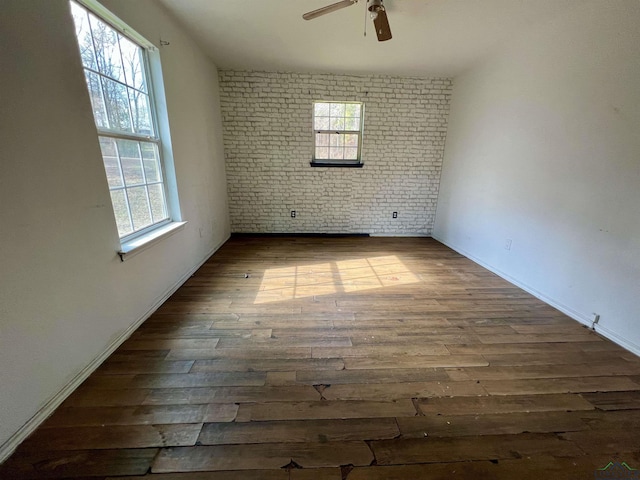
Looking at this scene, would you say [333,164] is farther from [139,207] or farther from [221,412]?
[221,412]

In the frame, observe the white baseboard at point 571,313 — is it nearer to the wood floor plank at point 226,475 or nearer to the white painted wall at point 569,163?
the white painted wall at point 569,163

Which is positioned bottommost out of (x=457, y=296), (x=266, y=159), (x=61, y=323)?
(x=457, y=296)

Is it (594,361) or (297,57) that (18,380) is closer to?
(594,361)

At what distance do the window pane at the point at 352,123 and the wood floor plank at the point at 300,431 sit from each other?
427 cm

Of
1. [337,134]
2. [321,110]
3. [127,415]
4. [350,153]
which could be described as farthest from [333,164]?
[127,415]

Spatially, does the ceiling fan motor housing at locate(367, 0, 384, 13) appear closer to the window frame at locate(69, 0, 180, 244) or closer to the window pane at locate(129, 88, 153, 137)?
the window frame at locate(69, 0, 180, 244)

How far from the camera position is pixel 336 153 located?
4602 millimetres

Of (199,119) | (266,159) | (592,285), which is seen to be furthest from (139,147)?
(592,285)

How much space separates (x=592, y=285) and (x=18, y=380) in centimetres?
383

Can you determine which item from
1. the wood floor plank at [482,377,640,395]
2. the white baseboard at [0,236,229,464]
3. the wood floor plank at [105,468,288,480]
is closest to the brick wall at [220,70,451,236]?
the white baseboard at [0,236,229,464]

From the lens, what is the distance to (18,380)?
1.22m

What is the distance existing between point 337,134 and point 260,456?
4.41 metres

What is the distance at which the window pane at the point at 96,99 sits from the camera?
174 centimetres

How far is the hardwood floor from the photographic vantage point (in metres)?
1.16
